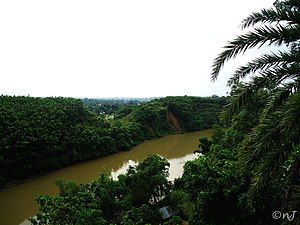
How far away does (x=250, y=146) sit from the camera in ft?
14.0

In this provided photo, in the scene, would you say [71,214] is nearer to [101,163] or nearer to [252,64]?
[252,64]

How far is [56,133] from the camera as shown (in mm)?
28594

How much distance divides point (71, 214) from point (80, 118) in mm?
23382

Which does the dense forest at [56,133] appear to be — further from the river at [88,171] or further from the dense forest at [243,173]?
the dense forest at [243,173]

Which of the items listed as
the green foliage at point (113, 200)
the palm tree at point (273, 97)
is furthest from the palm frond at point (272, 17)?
the green foliage at point (113, 200)

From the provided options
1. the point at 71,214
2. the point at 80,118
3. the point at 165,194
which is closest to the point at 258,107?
the point at 165,194

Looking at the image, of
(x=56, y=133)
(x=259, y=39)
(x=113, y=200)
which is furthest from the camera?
(x=56, y=133)

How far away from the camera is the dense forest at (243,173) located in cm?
417

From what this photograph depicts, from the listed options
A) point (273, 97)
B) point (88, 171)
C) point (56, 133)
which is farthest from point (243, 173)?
point (56, 133)

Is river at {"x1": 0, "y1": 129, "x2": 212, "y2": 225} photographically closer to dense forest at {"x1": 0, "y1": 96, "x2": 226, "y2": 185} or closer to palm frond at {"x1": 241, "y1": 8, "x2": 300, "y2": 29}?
dense forest at {"x1": 0, "y1": 96, "x2": 226, "y2": 185}

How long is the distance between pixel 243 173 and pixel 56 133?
82.2 feet

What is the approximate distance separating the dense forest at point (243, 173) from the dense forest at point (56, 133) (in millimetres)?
8521

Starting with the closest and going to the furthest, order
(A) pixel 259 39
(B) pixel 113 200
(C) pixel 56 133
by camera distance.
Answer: (A) pixel 259 39 < (B) pixel 113 200 < (C) pixel 56 133

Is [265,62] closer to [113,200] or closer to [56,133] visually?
[113,200]
